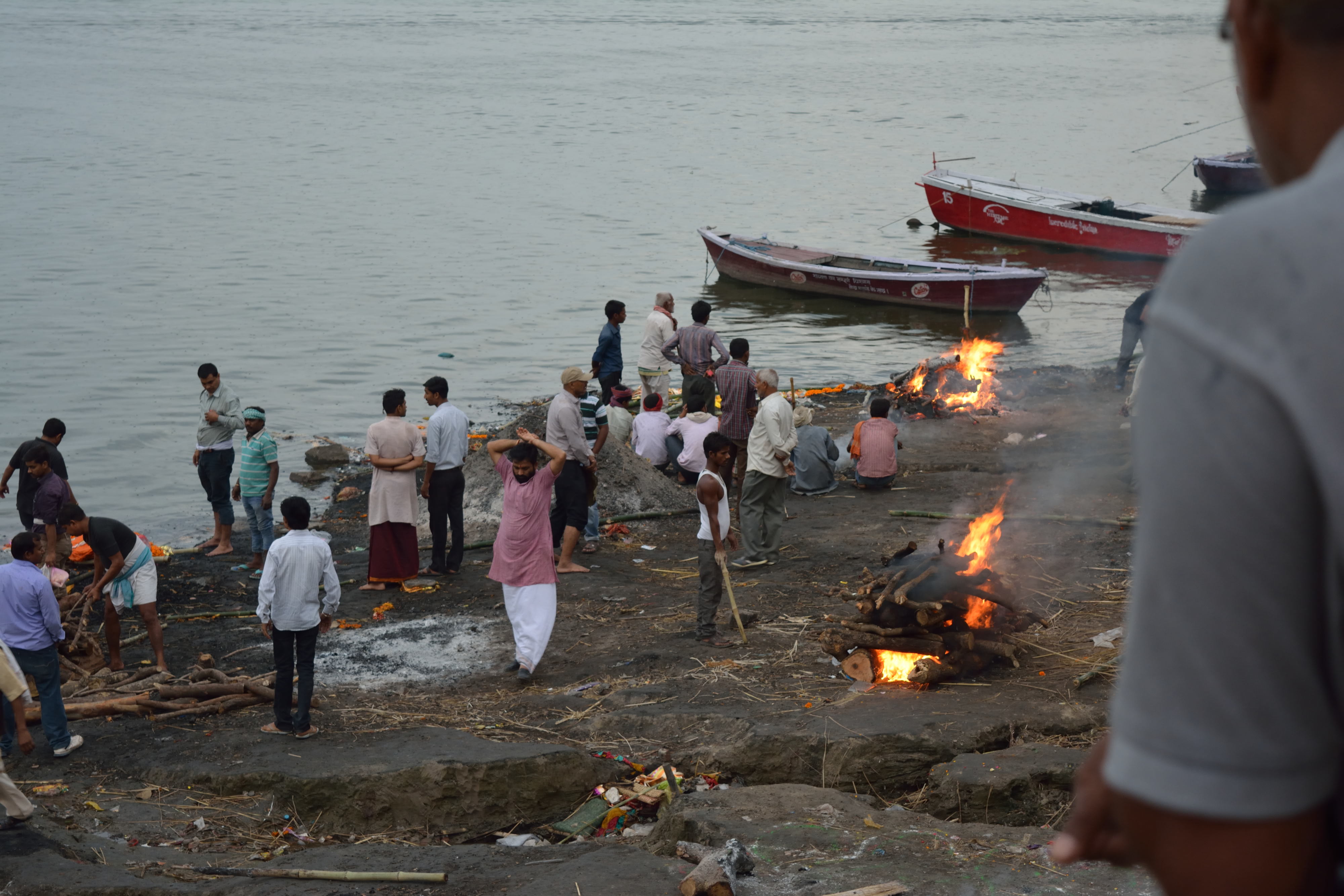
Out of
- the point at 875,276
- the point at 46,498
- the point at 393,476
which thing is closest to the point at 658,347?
the point at 393,476

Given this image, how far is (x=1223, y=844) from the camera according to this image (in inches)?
33.4

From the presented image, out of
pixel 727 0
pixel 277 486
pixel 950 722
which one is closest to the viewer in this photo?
pixel 950 722

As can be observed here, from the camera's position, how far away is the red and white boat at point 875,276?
91.0 feet

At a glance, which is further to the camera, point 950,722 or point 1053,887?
point 950,722

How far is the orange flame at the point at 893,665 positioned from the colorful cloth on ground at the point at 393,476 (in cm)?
503

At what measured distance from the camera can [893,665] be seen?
8805 millimetres

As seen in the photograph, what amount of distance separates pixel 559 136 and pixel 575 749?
57214 millimetres

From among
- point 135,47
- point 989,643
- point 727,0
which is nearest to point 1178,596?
point 989,643

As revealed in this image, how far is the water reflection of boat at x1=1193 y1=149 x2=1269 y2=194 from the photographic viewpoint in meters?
41.8

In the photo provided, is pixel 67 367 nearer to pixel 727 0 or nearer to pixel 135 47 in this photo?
pixel 135 47

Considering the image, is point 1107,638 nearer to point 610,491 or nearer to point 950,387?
point 610,491

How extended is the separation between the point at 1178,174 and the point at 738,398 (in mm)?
41592

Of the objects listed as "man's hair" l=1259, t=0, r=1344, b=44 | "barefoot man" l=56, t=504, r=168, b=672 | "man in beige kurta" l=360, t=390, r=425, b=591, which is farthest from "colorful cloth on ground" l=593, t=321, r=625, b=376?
"man's hair" l=1259, t=0, r=1344, b=44

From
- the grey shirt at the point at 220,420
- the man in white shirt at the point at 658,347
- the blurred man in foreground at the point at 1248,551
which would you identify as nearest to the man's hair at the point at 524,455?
the grey shirt at the point at 220,420
